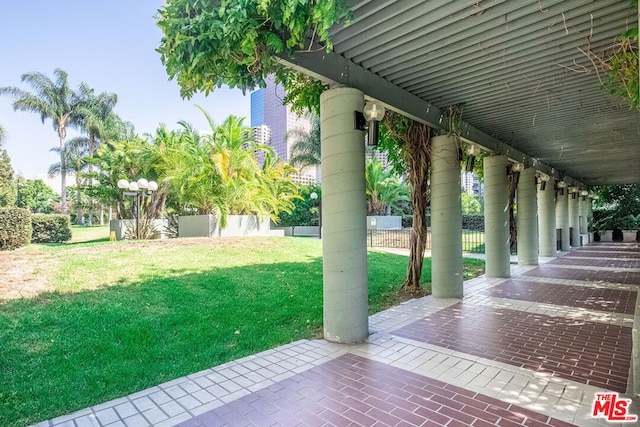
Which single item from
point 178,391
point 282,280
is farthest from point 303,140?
point 178,391

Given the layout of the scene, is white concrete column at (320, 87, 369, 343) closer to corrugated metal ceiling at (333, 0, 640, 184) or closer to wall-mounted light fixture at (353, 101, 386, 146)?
wall-mounted light fixture at (353, 101, 386, 146)

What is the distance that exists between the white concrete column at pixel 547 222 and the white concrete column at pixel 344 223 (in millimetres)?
12324

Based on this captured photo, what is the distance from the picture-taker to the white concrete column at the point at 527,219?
11172mm

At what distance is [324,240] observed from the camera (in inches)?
180

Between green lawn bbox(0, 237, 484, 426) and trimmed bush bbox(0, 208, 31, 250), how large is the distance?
443 cm

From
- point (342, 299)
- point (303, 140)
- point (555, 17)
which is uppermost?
point (303, 140)

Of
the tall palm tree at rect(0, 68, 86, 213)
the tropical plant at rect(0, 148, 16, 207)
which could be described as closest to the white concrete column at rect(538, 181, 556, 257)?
the tall palm tree at rect(0, 68, 86, 213)

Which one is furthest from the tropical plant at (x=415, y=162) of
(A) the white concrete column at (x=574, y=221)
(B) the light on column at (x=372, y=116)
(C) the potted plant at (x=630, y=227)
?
(C) the potted plant at (x=630, y=227)

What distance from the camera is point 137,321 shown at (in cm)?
477

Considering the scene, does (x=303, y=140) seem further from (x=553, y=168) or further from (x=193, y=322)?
(x=193, y=322)

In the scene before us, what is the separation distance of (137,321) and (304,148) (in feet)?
76.9

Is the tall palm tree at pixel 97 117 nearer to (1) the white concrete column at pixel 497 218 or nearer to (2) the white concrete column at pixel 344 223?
(1) the white concrete column at pixel 497 218

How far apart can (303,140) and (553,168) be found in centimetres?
1763

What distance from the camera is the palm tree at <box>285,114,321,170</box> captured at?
26.7 meters
